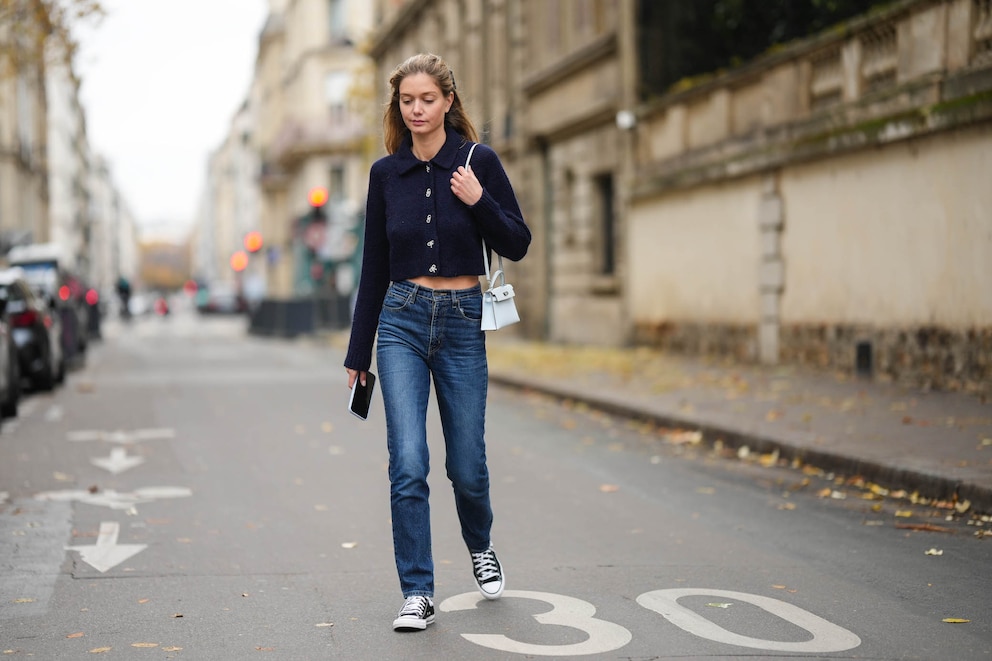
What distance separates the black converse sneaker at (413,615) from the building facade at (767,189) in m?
2.10

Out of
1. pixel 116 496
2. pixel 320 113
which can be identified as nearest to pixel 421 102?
pixel 116 496

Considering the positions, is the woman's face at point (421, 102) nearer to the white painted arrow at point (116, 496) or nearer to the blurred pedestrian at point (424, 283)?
the blurred pedestrian at point (424, 283)

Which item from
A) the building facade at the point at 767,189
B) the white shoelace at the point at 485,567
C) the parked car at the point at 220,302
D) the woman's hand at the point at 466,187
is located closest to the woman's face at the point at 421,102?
the woman's hand at the point at 466,187

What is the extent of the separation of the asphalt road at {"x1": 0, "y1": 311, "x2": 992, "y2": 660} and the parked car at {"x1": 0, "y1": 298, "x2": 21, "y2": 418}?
1.77 m

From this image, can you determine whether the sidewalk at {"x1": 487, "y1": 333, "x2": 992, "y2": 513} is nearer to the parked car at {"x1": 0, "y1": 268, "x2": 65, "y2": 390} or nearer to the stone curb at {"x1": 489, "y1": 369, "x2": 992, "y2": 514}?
the stone curb at {"x1": 489, "y1": 369, "x2": 992, "y2": 514}

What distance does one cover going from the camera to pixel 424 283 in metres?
→ 4.98

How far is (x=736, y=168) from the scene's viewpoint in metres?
17.7

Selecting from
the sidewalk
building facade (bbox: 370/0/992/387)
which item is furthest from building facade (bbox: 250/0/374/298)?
the sidewalk

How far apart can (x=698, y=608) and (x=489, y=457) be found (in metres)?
5.11

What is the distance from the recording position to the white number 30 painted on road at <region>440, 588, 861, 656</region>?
15.2ft

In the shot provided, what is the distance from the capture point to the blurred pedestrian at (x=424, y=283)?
4906 millimetres

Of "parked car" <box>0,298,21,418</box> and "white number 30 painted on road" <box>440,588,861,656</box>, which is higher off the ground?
"parked car" <box>0,298,21,418</box>

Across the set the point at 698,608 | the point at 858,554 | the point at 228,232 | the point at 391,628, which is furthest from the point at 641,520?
the point at 228,232

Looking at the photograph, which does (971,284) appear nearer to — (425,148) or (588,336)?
(425,148)
